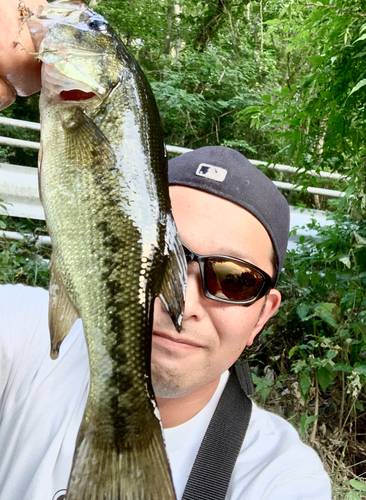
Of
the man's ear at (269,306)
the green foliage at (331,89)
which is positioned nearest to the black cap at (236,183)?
the man's ear at (269,306)

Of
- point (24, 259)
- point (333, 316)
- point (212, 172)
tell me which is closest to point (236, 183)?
point (212, 172)

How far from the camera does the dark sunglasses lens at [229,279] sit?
1562 millimetres

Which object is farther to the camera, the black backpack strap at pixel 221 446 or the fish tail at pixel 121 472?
the black backpack strap at pixel 221 446

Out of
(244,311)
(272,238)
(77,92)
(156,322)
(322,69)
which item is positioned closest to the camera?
(77,92)

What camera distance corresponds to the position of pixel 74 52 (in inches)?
40.1

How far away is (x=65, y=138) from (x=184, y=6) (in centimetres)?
1506

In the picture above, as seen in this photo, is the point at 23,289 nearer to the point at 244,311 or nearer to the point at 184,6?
the point at 244,311

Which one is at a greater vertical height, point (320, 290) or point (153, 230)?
point (153, 230)

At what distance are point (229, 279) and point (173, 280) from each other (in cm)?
64

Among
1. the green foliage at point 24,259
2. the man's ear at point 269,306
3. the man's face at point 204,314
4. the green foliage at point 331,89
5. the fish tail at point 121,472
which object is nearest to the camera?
the fish tail at point 121,472

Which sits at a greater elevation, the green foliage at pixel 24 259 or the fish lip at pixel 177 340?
the fish lip at pixel 177 340

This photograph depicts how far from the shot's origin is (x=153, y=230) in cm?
97

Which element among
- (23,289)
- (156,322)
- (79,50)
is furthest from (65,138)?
(23,289)

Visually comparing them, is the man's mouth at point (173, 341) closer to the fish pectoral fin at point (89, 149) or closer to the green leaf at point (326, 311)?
the fish pectoral fin at point (89, 149)
